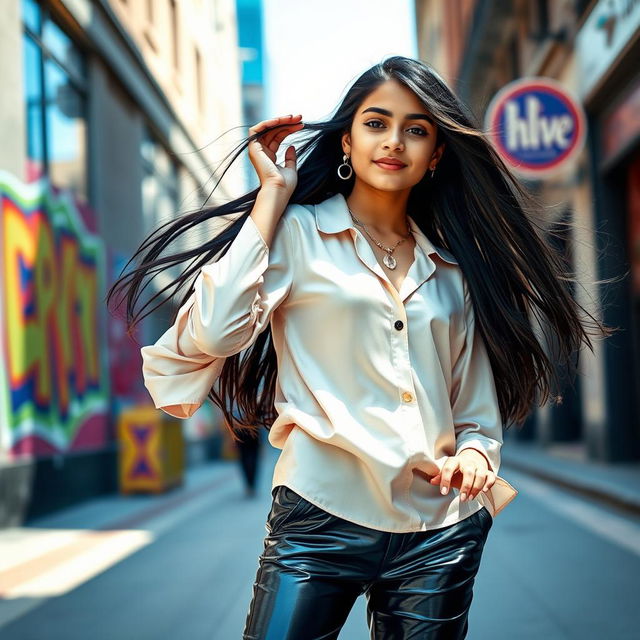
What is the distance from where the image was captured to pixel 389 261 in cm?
232

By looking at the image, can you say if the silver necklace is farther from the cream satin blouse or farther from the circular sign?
the circular sign

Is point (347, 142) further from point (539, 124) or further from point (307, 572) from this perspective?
point (539, 124)

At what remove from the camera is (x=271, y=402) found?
8.51 ft

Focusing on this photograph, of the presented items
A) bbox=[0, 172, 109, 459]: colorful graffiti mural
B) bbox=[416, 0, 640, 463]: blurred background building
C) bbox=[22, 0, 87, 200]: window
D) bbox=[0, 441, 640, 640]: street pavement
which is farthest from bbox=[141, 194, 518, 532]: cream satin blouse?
bbox=[22, 0, 87, 200]: window

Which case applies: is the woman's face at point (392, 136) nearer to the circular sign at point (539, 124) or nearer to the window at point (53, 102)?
the window at point (53, 102)

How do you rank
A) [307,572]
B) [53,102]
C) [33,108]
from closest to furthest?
[307,572] < [33,108] < [53,102]

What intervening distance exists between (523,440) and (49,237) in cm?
1530

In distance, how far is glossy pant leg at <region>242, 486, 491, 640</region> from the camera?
201 centimetres

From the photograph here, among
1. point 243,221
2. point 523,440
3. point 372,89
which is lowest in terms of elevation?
point 523,440

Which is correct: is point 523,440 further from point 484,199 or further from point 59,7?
point 484,199

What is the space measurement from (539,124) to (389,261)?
13.1 metres

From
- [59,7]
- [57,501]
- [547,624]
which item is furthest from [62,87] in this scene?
[547,624]

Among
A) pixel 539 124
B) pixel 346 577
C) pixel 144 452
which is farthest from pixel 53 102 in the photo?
pixel 346 577

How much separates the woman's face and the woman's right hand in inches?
5.7
